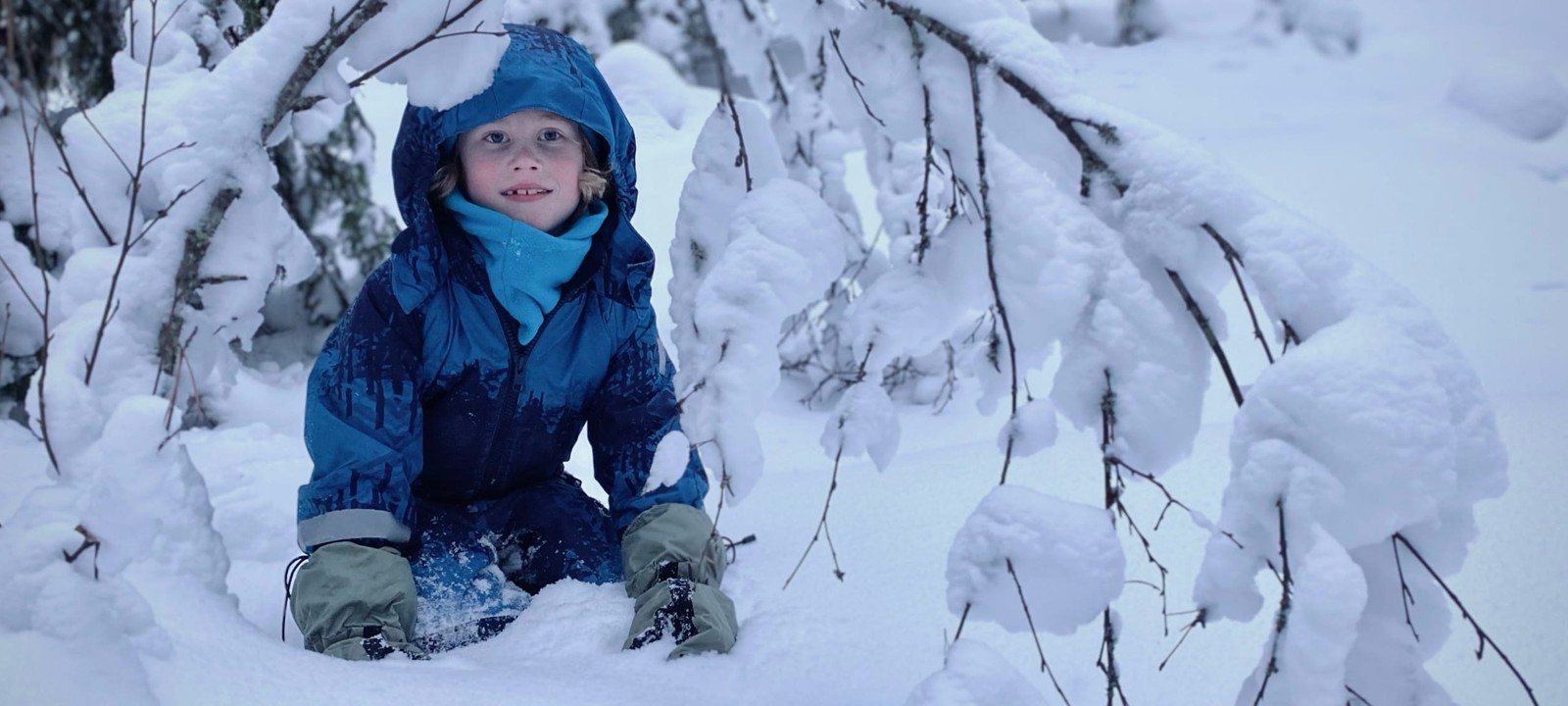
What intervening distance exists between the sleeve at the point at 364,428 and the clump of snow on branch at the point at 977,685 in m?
0.94

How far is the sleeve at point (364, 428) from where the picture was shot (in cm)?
160

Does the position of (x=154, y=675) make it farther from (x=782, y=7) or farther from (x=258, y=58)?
(x=782, y=7)

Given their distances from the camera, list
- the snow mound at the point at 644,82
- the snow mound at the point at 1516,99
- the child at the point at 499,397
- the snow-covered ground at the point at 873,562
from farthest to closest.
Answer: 1. the snow mound at the point at 1516,99
2. the snow mound at the point at 644,82
3. the child at the point at 499,397
4. the snow-covered ground at the point at 873,562

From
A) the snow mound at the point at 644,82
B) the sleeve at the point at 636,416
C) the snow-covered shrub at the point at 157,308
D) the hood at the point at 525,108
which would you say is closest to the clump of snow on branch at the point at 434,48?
the snow-covered shrub at the point at 157,308

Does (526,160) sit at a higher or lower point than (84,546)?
higher

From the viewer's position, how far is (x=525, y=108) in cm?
160

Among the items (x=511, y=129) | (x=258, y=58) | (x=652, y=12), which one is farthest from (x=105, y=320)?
(x=652, y=12)

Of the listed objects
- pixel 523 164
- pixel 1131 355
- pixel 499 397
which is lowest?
pixel 499 397

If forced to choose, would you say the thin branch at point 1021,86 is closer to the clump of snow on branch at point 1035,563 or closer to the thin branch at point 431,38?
the clump of snow on branch at point 1035,563

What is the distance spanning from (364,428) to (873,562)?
0.92 metres

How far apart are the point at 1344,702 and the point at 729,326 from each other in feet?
2.37

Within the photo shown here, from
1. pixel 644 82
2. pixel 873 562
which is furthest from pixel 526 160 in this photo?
pixel 644 82

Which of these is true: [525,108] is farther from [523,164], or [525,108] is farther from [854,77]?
[854,77]

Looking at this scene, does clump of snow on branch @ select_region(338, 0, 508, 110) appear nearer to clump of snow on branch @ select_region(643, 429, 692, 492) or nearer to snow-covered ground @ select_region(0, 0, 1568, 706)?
clump of snow on branch @ select_region(643, 429, 692, 492)
